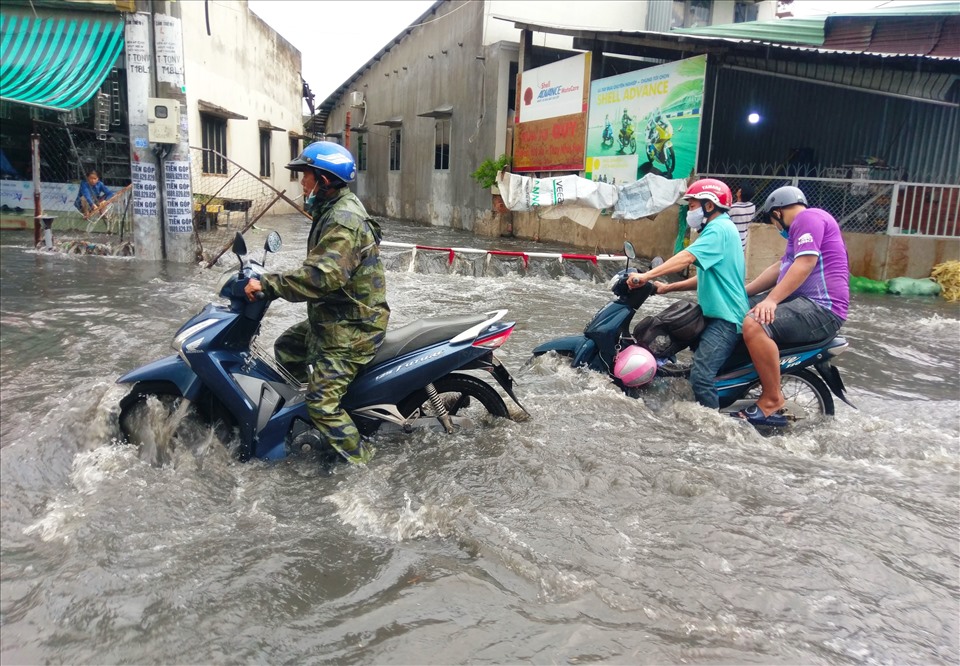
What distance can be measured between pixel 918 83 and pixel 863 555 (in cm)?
1254

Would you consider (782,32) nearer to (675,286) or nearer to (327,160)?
(675,286)

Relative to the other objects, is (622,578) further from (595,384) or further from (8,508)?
(8,508)

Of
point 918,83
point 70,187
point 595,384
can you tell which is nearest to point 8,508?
point 595,384

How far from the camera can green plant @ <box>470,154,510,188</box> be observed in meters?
19.0

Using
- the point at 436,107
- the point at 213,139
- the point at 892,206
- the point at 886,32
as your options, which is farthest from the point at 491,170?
the point at 892,206

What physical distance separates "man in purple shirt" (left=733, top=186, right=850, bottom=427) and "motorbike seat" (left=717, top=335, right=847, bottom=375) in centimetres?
3

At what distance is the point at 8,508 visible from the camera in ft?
11.2

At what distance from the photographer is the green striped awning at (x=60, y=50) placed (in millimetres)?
12008

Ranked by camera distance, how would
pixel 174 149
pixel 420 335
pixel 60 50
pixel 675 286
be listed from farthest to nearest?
pixel 60 50
pixel 174 149
pixel 675 286
pixel 420 335

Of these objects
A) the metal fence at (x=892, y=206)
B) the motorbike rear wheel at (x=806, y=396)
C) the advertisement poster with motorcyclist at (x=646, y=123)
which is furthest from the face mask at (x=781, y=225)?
the advertisement poster with motorcyclist at (x=646, y=123)

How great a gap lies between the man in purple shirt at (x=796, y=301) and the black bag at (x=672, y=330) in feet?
1.14

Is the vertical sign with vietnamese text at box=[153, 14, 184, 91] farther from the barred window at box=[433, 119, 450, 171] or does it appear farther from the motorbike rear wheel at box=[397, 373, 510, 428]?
the barred window at box=[433, 119, 450, 171]

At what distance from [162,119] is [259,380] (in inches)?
327

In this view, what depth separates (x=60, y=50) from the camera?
1282cm
